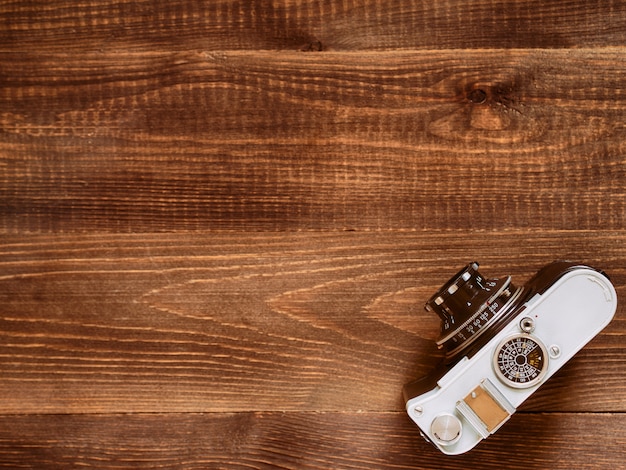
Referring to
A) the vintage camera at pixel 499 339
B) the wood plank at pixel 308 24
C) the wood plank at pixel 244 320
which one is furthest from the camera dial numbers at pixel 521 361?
the wood plank at pixel 308 24

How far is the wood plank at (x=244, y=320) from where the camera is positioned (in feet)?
2.70

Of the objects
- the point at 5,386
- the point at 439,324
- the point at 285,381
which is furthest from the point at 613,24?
the point at 5,386

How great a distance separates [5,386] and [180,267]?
0.27m

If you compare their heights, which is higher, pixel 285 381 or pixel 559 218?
pixel 559 218

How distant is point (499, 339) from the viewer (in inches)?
28.0

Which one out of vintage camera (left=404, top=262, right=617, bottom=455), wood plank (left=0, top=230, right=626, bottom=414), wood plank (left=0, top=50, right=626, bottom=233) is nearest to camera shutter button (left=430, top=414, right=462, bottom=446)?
vintage camera (left=404, top=262, right=617, bottom=455)

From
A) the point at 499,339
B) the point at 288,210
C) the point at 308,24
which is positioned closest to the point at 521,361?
the point at 499,339

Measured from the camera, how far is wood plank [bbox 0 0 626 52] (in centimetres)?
82

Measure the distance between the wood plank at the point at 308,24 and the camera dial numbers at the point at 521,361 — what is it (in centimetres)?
37

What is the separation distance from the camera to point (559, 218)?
2.70 feet

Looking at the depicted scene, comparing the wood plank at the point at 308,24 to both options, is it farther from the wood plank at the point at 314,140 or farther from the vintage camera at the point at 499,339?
the vintage camera at the point at 499,339

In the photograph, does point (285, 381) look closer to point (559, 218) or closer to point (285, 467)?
point (285, 467)

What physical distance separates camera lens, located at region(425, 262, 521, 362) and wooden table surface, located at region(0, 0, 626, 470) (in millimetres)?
77

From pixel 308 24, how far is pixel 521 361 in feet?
1.58
